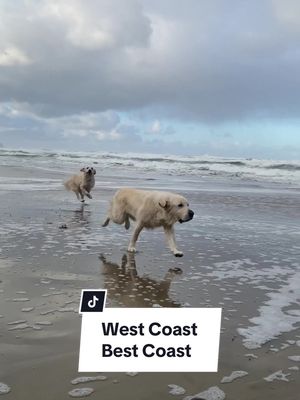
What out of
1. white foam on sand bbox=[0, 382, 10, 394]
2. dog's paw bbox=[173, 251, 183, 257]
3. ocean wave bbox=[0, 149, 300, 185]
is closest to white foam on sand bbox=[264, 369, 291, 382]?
white foam on sand bbox=[0, 382, 10, 394]

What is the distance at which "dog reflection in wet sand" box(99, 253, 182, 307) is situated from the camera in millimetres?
5457

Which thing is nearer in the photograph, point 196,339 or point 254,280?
point 196,339

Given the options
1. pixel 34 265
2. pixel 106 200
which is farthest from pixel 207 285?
pixel 106 200

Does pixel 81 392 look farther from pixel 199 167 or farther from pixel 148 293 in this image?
pixel 199 167

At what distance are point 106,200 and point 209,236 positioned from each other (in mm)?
7114

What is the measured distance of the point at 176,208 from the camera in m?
8.08

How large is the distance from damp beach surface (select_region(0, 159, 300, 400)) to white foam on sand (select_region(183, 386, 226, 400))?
0.01 meters

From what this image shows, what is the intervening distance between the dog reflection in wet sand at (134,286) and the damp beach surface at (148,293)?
12 millimetres

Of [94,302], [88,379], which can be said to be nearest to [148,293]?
[88,379]

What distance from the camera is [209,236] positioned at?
9820 millimetres

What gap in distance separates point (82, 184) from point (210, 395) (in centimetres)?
1318

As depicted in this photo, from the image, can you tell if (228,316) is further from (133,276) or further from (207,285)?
(133,276)

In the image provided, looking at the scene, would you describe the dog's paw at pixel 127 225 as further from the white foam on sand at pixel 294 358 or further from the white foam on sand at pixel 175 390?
the white foam on sand at pixel 175 390

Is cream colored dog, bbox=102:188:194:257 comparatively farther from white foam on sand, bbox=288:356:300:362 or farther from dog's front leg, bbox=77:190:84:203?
dog's front leg, bbox=77:190:84:203
